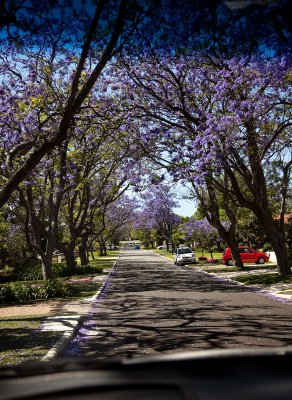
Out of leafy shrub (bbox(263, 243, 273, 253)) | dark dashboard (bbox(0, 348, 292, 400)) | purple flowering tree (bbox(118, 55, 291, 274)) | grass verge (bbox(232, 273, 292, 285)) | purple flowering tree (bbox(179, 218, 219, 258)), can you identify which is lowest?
grass verge (bbox(232, 273, 292, 285))

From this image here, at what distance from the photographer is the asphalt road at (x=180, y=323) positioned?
7719 millimetres

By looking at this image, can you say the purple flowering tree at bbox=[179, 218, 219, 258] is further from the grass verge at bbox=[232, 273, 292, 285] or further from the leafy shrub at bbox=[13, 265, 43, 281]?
Result: the grass verge at bbox=[232, 273, 292, 285]

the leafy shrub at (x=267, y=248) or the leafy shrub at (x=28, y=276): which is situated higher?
the leafy shrub at (x=267, y=248)

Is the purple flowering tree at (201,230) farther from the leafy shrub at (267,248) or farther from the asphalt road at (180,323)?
the asphalt road at (180,323)

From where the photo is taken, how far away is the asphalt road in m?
7.72

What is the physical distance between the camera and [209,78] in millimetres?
15789

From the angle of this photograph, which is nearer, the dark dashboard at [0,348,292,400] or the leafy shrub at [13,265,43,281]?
the dark dashboard at [0,348,292,400]

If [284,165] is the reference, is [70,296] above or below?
below

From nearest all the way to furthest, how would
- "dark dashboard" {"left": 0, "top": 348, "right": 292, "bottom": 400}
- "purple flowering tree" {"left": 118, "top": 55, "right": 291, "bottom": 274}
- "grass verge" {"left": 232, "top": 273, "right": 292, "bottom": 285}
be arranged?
1. "dark dashboard" {"left": 0, "top": 348, "right": 292, "bottom": 400}
2. "purple flowering tree" {"left": 118, "top": 55, "right": 291, "bottom": 274}
3. "grass verge" {"left": 232, "top": 273, "right": 292, "bottom": 285}

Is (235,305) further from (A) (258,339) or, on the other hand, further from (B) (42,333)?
(B) (42,333)

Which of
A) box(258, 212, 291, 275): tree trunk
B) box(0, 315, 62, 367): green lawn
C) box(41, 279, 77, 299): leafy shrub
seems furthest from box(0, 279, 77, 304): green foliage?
box(258, 212, 291, 275): tree trunk

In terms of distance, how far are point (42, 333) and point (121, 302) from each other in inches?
219

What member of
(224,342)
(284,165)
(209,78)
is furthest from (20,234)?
(224,342)

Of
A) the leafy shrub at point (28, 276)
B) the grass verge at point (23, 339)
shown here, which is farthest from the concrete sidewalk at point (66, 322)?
the leafy shrub at point (28, 276)
